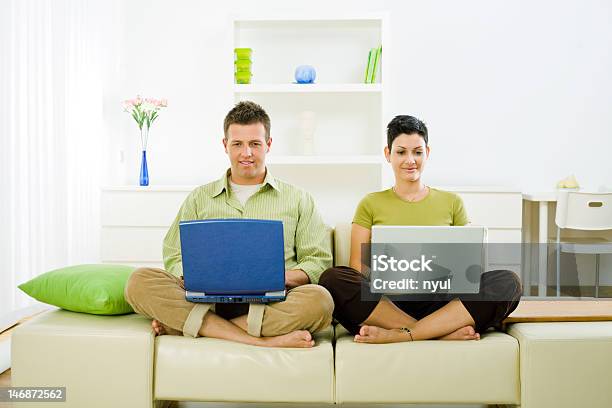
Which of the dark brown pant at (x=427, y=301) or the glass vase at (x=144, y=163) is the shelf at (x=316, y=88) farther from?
the dark brown pant at (x=427, y=301)

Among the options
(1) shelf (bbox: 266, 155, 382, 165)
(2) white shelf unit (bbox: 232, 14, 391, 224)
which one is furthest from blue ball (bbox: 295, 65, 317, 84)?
(1) shelf (bbox: 266, 155, 382, 165)

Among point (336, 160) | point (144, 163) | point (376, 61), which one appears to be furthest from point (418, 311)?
point (144, 163)

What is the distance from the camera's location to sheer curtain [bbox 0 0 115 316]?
3.38 m

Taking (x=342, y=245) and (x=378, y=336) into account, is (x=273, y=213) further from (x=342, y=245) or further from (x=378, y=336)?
(x=378, y=336)

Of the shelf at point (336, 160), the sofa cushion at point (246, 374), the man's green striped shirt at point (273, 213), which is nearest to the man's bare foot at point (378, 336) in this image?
the sofa cushion at point (246, 374)

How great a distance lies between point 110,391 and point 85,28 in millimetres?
2802

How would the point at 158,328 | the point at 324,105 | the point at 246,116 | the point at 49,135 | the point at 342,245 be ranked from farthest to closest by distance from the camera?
1. the point at 324,105
2. the point at 49,135
3. the point at 342,245
4. the point at 246,116
5. the point at 158,328

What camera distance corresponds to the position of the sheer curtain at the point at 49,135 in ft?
11.1

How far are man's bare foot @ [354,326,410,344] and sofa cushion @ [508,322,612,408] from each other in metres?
0.35

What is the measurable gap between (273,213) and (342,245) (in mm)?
326

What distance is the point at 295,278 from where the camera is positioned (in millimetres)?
2402

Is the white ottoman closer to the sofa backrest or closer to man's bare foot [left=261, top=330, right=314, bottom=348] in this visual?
man's bare foot [left=261, top=330, right=314, bottom=348]

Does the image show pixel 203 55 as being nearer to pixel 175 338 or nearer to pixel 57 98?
pixel 57 98

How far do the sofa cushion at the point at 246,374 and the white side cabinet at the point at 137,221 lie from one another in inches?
84.5
